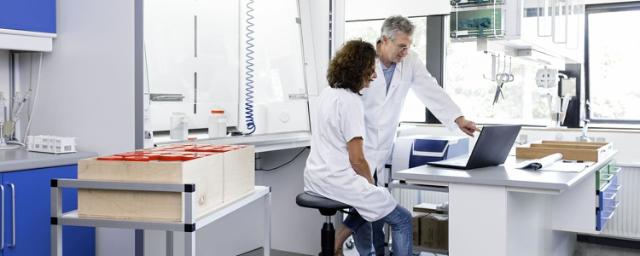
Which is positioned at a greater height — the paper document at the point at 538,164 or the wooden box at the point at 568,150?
the wooden box at the point at 568,150

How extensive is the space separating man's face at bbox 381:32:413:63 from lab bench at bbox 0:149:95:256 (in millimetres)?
1545

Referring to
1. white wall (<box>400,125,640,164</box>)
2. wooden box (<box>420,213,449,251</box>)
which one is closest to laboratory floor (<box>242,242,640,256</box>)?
wooden box (<box>420,213,449,251</box>)

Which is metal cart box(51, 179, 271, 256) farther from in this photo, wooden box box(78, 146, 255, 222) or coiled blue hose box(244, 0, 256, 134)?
coiled blue hose box(244, 0, 256, 134)

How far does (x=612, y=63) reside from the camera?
459cm

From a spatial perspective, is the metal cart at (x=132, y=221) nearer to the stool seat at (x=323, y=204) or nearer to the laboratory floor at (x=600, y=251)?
the stool seat at (x=323, y=204)

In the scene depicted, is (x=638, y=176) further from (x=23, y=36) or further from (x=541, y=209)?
(x=23, y=36)

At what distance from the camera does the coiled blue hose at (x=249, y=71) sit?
3.43 metres

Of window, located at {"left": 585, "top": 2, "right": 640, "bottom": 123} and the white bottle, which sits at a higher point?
window, located at {"left": 585, "top": 2, "right": 640, "bottom": 123}

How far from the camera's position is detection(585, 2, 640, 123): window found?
178 inches

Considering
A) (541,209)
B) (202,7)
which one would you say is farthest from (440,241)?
(202,7)

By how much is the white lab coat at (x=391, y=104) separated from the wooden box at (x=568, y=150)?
0.42 m

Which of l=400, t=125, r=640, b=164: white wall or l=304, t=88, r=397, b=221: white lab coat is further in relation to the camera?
l=400, t=125, r=640, b=164: white wall

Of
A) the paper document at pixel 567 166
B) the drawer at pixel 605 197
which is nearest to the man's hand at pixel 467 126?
the paper document at pixel 567 166

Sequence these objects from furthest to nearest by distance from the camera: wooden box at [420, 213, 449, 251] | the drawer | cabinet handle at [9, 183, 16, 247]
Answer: wooden box at [420, 213, 449, 251] < the drawer < cabinet handle at [9, 183, 16, 247]
